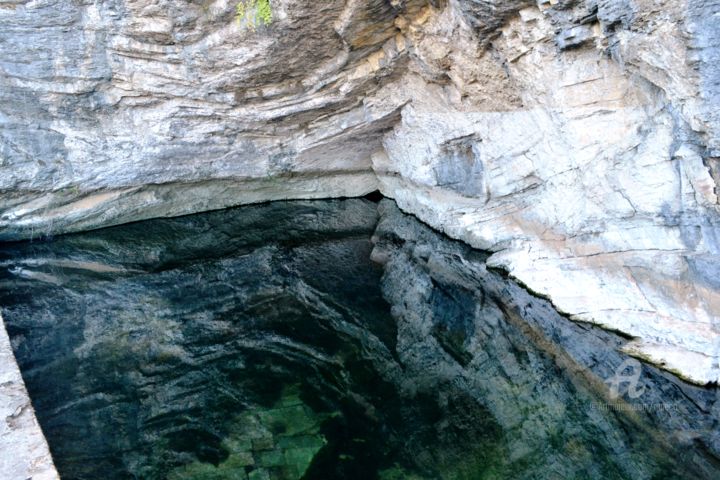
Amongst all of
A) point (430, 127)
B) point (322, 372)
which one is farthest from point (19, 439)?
point (430, 127)

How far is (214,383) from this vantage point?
588 centimetres

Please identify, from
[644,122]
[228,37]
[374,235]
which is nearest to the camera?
[644,122]

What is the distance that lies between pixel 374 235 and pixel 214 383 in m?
4.34

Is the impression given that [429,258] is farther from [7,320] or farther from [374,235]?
[7,320]

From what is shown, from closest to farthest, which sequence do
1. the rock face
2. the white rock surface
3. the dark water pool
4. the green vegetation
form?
the white rock surface
the dark water pool
the rock face
the green vegetation

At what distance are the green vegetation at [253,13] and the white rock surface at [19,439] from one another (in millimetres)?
4648

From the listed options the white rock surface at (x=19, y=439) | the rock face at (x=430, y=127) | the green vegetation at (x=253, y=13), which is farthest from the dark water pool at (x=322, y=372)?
the green vegetation at (x=253, y=13)

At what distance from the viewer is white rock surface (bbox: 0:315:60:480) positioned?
158 inches

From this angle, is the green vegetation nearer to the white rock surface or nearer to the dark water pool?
the dark water pool

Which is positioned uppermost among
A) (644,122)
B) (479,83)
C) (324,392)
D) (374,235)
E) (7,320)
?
(479,83)

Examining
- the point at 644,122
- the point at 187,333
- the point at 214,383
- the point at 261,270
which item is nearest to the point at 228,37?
the point at 261,270

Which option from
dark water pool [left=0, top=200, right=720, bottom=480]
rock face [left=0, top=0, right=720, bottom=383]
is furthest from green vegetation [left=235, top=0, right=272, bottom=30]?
dark water pool [left=0, top=200, right=720, bottom=480]

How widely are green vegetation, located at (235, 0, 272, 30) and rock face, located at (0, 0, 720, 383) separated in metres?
0.12

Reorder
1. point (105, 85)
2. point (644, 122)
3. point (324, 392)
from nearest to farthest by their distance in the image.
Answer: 1. point (324, 392)
2. point (644, 122)
3. point (105, 85)
